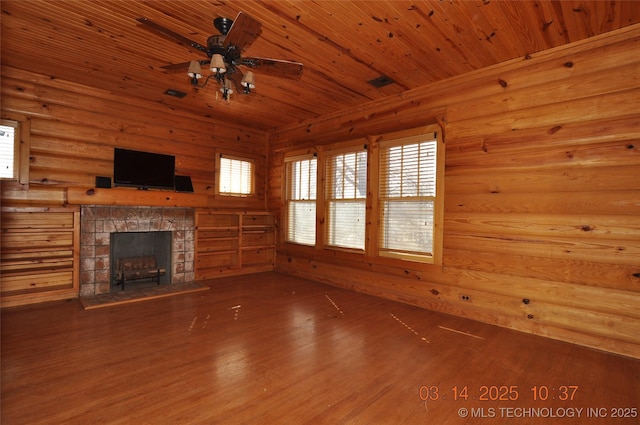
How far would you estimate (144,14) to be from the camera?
2709 mm

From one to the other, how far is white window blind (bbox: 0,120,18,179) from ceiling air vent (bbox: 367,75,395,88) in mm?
4534

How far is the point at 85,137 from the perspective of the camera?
4.47 meters

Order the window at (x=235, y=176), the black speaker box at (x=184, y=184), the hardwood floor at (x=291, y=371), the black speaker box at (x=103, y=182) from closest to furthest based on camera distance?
→ the hardwood floor at (x=291, y=371) → the black speaker box at (x=103, y=182) → the black speaker box at (x=184, y=184) → the window at (x=235, y=176)

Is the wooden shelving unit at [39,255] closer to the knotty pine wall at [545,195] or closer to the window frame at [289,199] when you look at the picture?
the window frame at [289,199]

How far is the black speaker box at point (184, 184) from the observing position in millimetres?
5262

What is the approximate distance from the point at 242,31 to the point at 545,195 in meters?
3.16

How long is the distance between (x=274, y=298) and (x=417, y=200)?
2.36 m

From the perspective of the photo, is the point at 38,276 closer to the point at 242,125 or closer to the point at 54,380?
the point at 54,380

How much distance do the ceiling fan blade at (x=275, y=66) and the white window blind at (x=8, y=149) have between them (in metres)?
3.39

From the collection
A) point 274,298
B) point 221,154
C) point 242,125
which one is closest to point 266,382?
point 274,298

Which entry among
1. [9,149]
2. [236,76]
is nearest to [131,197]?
[9,149]

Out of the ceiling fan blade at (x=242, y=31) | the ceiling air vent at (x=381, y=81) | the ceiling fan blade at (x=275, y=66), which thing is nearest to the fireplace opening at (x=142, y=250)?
the ceiling fan blade at (x=275, y=66)

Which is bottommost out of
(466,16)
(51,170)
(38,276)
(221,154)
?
(38,276)

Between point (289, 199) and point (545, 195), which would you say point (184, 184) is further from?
point (545, 195)
